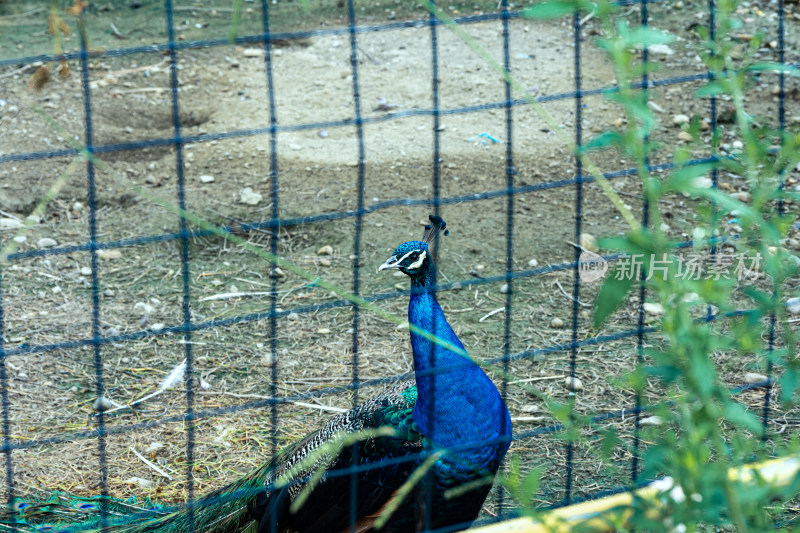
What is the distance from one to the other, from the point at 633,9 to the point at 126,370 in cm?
505

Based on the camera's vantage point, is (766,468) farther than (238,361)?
No

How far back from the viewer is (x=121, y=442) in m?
3.55

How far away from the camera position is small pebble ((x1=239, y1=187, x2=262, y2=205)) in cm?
507

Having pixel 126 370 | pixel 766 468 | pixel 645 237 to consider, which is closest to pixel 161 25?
pixel 126 370

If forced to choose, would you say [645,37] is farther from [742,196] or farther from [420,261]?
[742,196]

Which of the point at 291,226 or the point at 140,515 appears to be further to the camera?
the point at 291,226

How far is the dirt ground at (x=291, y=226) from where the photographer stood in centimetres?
363

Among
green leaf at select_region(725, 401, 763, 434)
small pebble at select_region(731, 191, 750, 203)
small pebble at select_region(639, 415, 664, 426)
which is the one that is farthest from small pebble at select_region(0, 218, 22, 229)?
green leaf at select_region(725, 401, 763, 434)

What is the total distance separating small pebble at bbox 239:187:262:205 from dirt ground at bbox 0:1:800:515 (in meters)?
0.04

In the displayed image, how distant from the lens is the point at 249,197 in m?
5.10

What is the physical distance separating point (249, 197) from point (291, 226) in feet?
0.98

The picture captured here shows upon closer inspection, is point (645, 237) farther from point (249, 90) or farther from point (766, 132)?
point (249, 90)

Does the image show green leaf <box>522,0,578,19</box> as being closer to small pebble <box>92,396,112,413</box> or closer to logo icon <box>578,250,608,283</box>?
small pebble <box>92,396,112,413</box>

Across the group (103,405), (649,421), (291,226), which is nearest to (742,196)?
(649,421)
